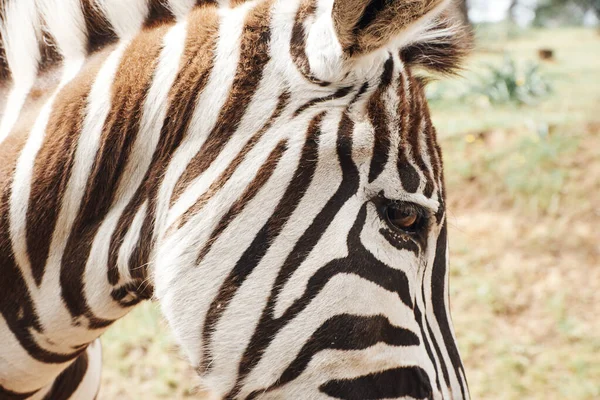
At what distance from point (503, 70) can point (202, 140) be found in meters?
8.66

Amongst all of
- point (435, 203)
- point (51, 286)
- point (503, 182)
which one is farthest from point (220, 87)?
point (503, 182)

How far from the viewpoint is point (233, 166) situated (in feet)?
4.59

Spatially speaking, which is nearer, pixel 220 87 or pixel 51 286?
pixel 220 87

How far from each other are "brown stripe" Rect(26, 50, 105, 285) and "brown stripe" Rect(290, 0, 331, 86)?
60 cm

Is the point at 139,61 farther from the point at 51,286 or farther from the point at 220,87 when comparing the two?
the point at 51,286

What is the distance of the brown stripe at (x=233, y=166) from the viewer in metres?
1.40

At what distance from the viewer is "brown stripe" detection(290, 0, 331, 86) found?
4.58 ft

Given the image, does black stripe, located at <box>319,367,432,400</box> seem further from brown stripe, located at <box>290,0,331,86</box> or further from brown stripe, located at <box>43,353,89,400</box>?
brown stripe, located at <box>43,353,89,400</box>

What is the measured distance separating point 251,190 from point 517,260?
497 cm

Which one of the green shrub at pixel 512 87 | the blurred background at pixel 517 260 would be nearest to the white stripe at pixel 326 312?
the blurred background at pixel 517 260

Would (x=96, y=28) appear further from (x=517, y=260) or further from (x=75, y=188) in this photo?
(x=517, y=260)

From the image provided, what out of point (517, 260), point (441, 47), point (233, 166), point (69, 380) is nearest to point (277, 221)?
point (233, 166)

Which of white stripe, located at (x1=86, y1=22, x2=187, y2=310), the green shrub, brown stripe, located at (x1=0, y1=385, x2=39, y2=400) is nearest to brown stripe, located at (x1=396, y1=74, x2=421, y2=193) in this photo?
white stripe, located at (x1=86, y1=22, x2=187, y2=310)

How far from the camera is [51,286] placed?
1.59 metres
